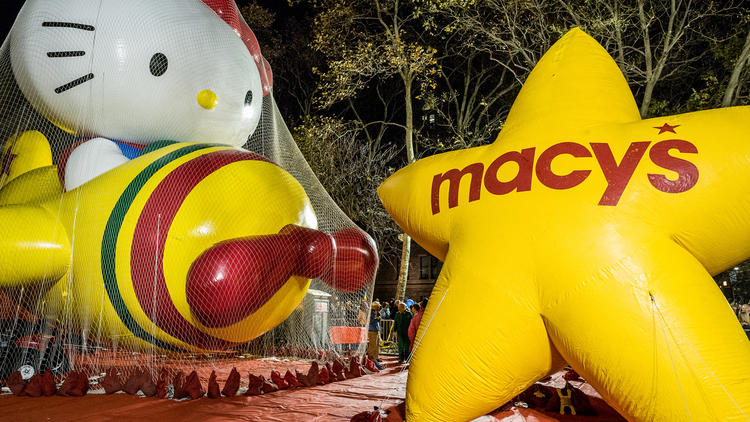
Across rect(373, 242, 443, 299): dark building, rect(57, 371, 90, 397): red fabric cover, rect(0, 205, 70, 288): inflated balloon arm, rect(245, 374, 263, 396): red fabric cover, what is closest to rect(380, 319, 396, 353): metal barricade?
rect(245, 374, 263, 396): red fabric cover

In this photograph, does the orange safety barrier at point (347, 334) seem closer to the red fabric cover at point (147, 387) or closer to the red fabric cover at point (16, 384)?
the red fabric cover at point (147, 387)

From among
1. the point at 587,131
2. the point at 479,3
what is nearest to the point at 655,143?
the point at 587,131

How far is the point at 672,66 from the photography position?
11.9 meters

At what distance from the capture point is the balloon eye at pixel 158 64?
5.07 metres

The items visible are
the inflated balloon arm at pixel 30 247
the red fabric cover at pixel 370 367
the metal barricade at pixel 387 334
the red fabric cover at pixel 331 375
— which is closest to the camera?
the inflated balloon arm at pixel 30 247

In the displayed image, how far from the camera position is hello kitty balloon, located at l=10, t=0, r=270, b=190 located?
5.02 meters

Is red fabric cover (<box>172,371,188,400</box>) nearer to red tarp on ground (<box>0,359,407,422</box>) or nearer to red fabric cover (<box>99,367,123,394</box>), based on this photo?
red tarp on ground (<box>0,359,407,422</box>)

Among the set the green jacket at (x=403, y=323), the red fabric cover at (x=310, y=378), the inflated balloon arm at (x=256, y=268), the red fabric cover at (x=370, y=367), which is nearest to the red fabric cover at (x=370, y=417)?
the inflated balloon arm at (x=256, y=268)

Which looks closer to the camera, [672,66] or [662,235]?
[662,235]

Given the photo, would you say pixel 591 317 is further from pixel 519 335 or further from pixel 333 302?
pixel 333 302

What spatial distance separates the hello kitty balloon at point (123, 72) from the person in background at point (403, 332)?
625 centimetres

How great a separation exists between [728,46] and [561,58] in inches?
366

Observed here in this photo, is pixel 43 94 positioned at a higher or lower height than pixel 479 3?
lower

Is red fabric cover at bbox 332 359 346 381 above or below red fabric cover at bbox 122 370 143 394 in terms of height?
below
